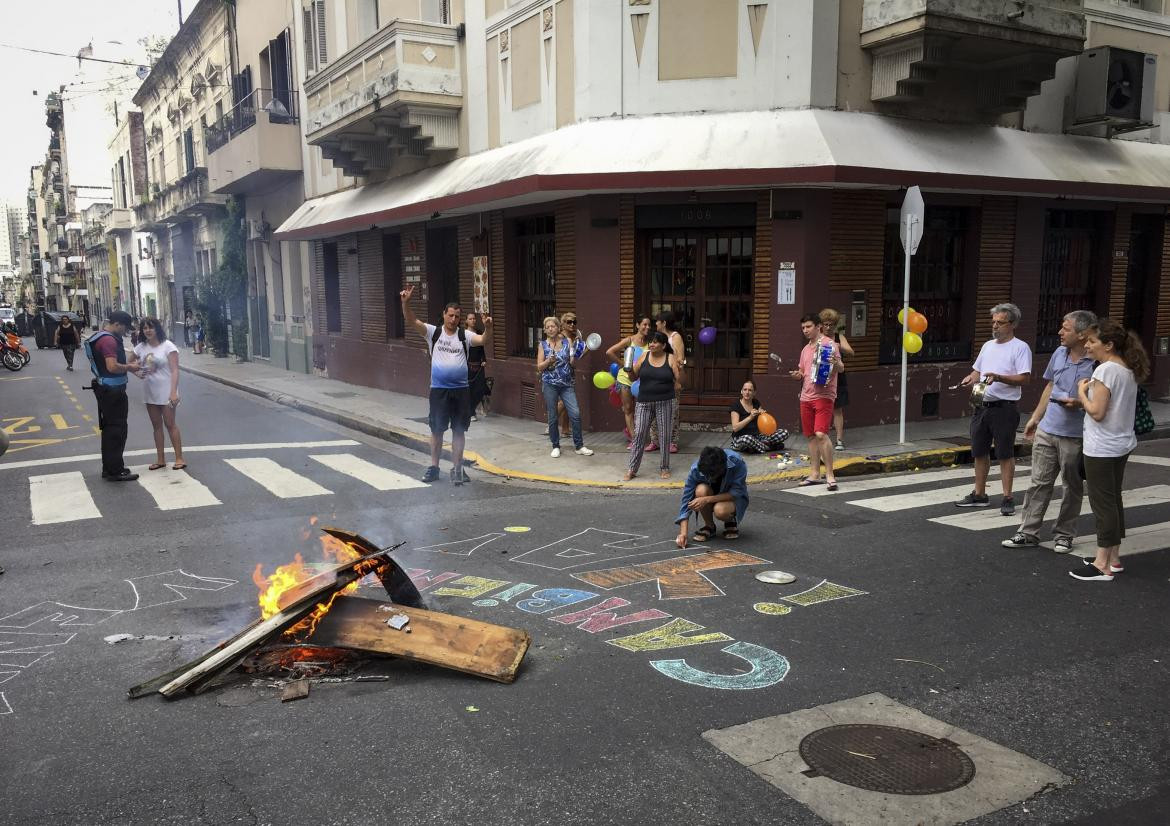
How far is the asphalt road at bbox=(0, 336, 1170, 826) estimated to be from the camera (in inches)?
137

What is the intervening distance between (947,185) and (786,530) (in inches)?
261

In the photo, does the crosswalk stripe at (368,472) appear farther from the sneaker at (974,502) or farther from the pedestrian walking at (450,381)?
the sneaker at (974,502)

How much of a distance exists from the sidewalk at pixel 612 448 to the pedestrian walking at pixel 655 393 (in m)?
0.23

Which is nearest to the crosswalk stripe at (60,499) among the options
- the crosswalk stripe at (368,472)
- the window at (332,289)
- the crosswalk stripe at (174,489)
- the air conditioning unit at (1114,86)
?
the crosswalk stripe at (174,489)

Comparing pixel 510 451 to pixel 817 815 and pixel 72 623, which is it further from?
pixel 817 815

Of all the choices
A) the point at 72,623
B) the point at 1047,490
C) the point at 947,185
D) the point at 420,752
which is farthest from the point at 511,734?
the point at 947,185

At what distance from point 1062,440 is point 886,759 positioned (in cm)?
408

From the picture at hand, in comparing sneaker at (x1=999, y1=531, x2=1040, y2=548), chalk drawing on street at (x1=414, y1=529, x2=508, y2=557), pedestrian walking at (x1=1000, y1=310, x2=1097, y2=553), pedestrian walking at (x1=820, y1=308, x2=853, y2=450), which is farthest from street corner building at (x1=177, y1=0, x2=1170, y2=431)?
chalk drawing on street at (x1=414, y1=529, x2=508, y2=557)

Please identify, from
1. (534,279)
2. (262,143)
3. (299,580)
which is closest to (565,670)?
(299,580)

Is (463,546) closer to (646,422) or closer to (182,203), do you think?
(646,422)

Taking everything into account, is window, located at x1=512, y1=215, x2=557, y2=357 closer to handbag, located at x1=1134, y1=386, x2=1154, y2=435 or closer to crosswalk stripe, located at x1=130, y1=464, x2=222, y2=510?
crosswalk stripe, located at x1=130, y1=464, x2=222, y2=510

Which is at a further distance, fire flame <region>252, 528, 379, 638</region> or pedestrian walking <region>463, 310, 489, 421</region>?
pedestrian walking <region>463, 310, 489, 421</region>

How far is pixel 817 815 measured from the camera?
332 centimetres

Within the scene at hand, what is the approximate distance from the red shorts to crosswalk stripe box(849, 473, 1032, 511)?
898 millimetres
